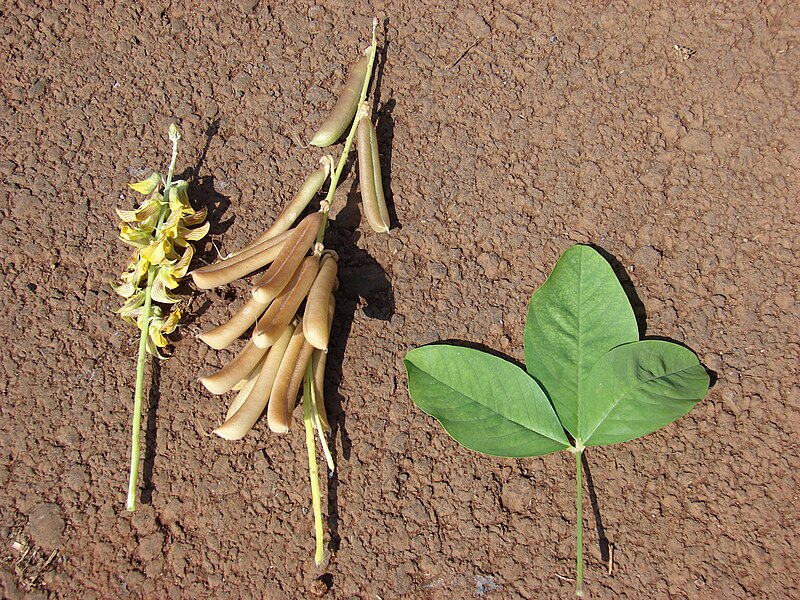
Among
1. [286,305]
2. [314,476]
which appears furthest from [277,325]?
[314,476]

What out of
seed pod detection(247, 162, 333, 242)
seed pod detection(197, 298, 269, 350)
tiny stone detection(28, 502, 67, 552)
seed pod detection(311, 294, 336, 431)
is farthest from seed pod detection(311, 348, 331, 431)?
tiny stone detection(28, 502, 67, 552)

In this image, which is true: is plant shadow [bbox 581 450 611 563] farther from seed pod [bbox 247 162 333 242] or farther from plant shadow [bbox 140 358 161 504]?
plant shadow [bbox 140 358 161 504]

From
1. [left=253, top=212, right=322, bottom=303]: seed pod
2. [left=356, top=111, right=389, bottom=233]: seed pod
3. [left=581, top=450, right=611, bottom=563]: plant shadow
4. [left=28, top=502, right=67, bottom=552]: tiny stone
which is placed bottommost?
[left=28, top=502, right=67, bottom=552]: tiny stone

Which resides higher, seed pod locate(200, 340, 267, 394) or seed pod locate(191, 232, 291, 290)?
seed pod locate(191, 232, 291, 290)

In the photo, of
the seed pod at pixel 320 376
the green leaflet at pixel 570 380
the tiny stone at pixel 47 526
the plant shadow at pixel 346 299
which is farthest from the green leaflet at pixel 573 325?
the tiny stone at pixel 47 526

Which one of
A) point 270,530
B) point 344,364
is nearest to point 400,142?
point 344,364

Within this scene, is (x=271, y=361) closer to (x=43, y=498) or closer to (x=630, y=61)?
(x=43, y=498)

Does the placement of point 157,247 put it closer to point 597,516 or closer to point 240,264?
point 240,264
